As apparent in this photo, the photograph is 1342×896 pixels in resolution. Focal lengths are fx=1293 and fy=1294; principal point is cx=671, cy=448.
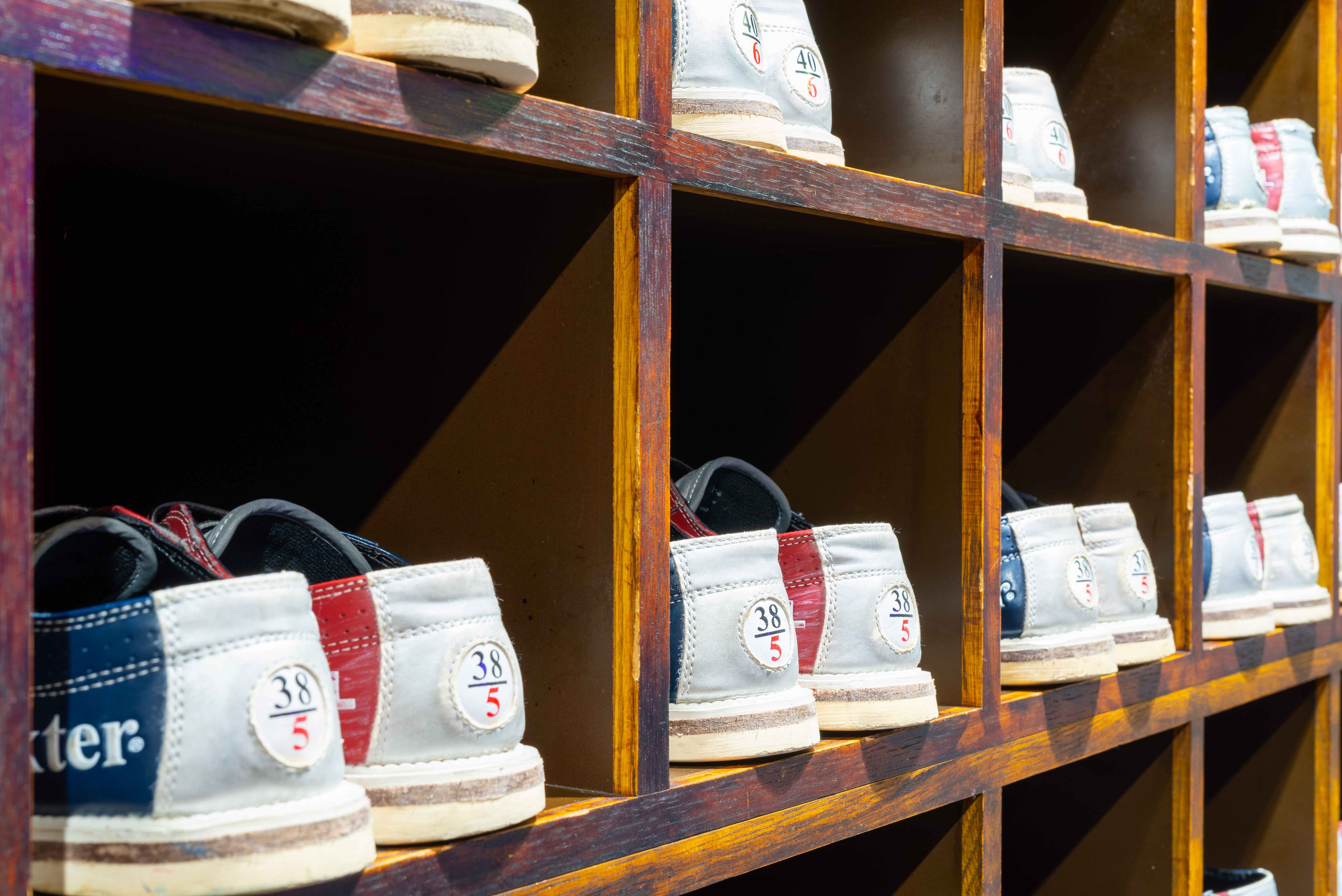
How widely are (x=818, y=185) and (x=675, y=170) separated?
0.18 m

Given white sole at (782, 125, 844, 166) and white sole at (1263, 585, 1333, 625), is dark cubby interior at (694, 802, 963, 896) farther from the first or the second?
white sole at (1263, 585, 1333, 625)

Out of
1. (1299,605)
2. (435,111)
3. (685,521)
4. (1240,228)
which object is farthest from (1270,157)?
(435,111)

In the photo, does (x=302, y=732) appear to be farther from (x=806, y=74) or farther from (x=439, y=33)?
(x=806, y=74)

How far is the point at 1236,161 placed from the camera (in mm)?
1736

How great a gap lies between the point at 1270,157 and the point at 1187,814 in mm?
920

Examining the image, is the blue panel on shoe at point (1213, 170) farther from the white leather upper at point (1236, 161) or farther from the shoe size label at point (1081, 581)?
the shoe size label at point (1081, 581)

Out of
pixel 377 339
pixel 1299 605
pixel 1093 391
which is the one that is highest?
pixel 377 339

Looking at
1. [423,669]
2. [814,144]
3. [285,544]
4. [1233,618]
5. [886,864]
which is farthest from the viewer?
[1233,618]

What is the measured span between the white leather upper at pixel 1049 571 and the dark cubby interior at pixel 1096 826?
0.99 feet

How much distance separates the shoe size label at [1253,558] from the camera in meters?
1.70

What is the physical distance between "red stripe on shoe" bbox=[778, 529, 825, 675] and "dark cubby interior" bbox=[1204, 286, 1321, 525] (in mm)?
1001

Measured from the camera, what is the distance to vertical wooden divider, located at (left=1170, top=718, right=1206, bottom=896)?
155 centimetres

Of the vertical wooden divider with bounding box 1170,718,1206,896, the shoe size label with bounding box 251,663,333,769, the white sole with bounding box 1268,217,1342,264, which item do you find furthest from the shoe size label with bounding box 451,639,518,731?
the white sole with bounding box 1268,217,1342,264

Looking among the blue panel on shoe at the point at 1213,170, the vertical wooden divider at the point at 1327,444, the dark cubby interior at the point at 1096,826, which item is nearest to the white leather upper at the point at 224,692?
the dark cubby interior at the point at 1096,826
